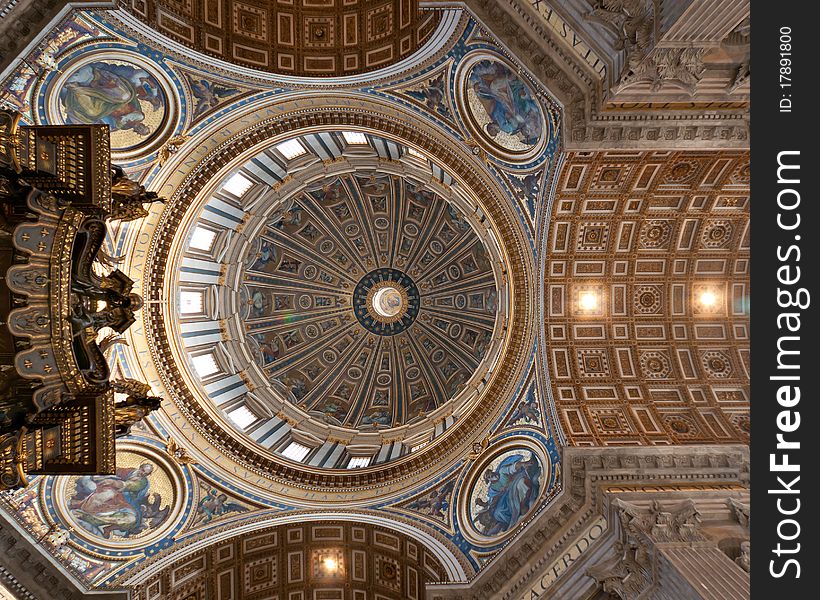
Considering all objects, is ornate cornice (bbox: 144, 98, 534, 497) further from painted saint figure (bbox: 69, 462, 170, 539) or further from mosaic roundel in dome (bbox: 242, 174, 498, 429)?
mosaic roundel in dome (bbox: 242, 174, 498, 429)

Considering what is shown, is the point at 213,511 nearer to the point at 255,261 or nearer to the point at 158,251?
the point at 158,251

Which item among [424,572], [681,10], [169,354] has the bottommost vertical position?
[424,572]

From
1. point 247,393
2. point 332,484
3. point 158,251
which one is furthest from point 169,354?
point 332,484

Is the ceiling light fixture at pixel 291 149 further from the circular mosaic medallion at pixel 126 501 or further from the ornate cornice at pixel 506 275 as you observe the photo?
the circular mosaic medallion at pixel 126 501

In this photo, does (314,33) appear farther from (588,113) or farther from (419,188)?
(588,113)

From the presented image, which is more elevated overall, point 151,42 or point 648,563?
point 151,42

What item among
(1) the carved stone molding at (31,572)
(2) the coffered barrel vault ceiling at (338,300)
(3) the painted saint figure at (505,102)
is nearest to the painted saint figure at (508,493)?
(2) the coffered barrel vault ceiling at (338,300)

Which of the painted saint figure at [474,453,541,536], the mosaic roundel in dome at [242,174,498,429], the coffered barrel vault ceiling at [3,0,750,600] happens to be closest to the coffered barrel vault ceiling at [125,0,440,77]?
the coffered barrel vault ceiling at [3,0,750,600]

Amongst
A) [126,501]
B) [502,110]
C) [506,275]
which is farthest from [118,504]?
[502,110]
